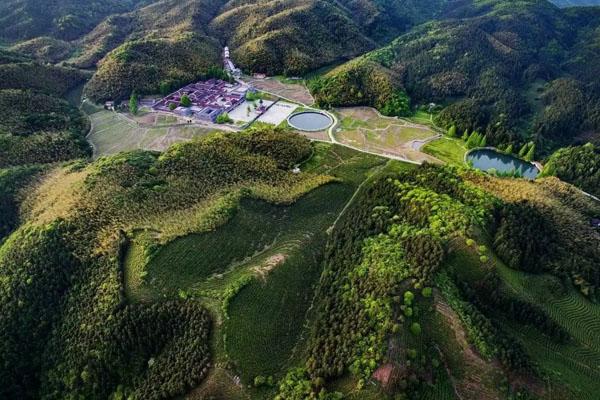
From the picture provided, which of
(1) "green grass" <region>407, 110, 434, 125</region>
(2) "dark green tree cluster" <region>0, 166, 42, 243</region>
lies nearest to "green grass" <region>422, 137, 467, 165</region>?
(1) "green grass" <region>407, 110, 434, 125</region>

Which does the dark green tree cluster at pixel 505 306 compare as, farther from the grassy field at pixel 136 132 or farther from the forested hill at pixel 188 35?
the forested hill at pixel 188 35

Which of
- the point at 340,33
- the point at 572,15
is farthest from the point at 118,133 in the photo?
the point at 572,15

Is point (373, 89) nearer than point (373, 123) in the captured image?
No

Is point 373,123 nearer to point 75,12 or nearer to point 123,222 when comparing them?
point 123,222

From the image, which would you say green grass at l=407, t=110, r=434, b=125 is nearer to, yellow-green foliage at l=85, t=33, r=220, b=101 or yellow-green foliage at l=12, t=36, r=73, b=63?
yellow-green foliage at l=85, t=33, r=220, b=101

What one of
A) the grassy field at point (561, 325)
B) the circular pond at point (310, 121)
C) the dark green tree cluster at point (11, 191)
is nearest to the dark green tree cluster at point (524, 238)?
the grassy field at point (561, 325)

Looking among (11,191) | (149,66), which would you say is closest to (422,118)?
(149,66)
